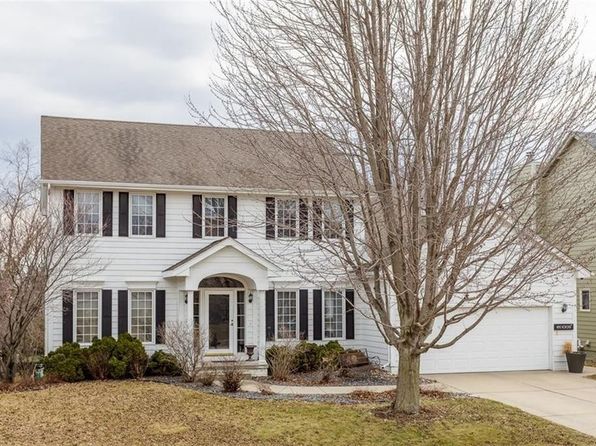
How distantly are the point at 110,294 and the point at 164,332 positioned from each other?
2.01 m

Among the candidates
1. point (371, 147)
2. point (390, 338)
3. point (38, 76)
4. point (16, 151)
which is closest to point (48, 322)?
point (16, 151)

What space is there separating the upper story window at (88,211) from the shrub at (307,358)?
6435mm

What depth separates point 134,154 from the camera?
19703 mm

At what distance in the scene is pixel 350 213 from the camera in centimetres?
1048

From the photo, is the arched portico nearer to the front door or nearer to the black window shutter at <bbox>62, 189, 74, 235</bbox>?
the front door

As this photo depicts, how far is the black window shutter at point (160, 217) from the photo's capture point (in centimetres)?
1869

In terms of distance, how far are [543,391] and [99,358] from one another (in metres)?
10.6

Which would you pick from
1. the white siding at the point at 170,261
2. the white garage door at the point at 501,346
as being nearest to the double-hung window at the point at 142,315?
the white siding at the point at 170,261

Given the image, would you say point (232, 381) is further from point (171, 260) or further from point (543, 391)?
point (543, 391)

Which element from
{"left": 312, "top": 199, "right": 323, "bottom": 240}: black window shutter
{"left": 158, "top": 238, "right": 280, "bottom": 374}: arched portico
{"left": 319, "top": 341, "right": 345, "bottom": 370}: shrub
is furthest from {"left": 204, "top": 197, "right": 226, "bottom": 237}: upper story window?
{"left": 312, "top": 199, "right": 323, "bottom": 240}: black window shutter

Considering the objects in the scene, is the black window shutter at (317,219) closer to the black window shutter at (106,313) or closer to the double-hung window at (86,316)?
the black window shutter at (106,313)

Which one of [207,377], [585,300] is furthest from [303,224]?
[585,300]

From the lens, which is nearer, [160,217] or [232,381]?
[232,381]

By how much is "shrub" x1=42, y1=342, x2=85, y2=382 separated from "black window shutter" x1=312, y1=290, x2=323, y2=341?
6.76m
